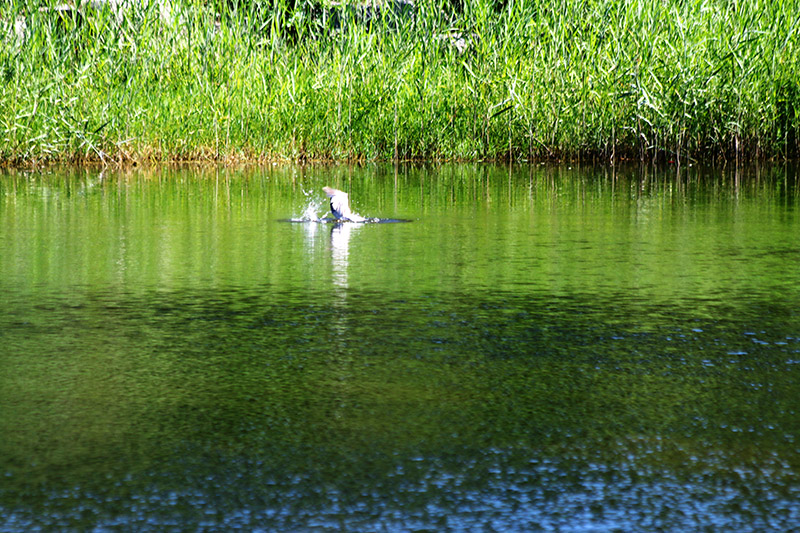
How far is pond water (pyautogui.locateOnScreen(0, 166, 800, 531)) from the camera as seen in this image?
2.33 m

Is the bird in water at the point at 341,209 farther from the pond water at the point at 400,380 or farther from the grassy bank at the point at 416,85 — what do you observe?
the grassy bank at the point at 416,85

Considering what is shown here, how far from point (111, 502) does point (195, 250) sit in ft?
12.3

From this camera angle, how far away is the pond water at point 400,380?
2.33 meters

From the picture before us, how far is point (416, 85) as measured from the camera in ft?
49.4

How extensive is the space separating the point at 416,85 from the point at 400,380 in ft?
39.9

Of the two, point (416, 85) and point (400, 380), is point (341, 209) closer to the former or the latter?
point (400, 380)

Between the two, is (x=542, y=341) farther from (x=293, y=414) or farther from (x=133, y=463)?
(x=133, y=463)

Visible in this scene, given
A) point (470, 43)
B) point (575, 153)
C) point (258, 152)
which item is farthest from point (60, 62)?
point (575, 153)

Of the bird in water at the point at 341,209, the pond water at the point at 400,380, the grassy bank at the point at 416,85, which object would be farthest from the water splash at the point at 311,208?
the grassy bank at the point at 416,85

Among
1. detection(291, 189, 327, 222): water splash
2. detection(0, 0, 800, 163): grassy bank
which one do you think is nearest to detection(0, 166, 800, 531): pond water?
detection(291, 189, 327, 222): water splash

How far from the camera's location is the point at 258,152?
1425 centimetres

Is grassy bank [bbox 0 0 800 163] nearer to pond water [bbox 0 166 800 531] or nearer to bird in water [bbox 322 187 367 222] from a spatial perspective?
bird in water [bbox 322 187 367 222]

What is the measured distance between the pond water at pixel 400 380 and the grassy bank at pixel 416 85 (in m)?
7.03

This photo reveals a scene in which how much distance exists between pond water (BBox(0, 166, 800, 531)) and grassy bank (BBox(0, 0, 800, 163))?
23.1 ft
